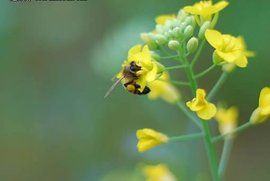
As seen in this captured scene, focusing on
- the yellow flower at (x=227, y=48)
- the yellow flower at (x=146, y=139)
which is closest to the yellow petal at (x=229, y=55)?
the yellow flower at (x=227, y=48)

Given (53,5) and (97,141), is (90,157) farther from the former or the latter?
Result: (53,5)

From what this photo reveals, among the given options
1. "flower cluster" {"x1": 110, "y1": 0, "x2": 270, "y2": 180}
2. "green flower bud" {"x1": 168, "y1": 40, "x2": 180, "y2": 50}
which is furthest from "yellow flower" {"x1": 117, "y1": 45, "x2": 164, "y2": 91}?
"green flower bud" {"x1": 168, "y1": 40, "x2": 180, "y2": 50}

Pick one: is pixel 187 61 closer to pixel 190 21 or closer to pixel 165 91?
pixel 190 21

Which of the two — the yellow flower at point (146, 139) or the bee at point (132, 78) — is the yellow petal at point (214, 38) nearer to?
the bee at point (132, 78)

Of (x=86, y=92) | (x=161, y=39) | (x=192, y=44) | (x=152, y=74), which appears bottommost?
(x=152, y=74)

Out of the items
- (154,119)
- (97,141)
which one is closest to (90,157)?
(97,141)

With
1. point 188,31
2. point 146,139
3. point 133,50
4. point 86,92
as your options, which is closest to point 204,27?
point 188,31
